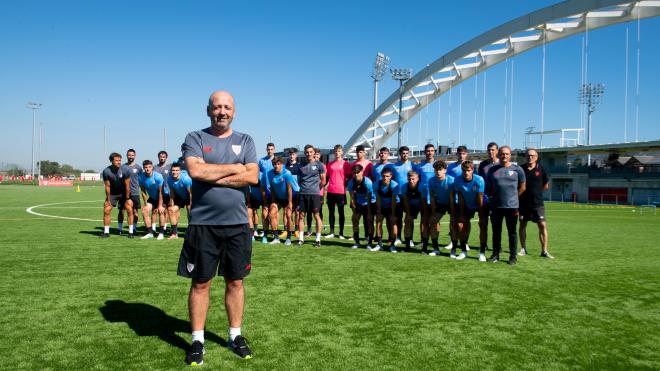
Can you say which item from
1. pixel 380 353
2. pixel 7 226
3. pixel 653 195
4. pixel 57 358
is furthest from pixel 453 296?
pixel 653 195

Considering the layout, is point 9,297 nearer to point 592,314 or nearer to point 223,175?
point 223,175

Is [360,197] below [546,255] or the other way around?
the other way around

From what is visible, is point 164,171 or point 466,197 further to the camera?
point 164,171

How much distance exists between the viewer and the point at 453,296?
17.2ft

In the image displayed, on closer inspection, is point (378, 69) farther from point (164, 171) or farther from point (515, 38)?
point (164, 171)

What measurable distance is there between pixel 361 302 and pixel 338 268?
1.88 metres

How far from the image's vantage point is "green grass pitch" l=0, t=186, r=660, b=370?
134 inches

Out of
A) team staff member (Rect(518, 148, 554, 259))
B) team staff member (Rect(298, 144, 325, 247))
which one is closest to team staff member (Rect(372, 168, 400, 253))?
team staff member (Rect(298, 144, 325, 247))

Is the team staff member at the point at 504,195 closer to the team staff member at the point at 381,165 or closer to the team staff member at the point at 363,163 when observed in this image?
the team staff member at the point at 381,165

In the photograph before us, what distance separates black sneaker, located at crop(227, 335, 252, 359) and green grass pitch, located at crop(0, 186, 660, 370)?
57 millimetres

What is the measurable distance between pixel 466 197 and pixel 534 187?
1.45 m

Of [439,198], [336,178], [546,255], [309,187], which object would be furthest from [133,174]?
[546,255]

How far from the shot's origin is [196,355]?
325 cm

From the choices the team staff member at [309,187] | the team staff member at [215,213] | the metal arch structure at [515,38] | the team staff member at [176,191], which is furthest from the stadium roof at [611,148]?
the team staff member at [215,213]
